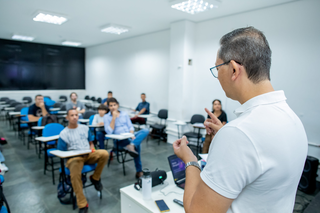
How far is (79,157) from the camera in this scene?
2803 mm

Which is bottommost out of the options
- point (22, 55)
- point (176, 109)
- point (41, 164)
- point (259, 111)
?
point (41, 164)

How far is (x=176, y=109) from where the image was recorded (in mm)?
5664

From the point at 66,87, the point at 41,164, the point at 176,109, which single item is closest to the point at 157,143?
the point at 176,109

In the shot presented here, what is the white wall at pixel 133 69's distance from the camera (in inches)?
263

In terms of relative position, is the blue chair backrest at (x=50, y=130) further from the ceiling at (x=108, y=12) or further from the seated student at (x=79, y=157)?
the ceiling at (x=108, y=12)

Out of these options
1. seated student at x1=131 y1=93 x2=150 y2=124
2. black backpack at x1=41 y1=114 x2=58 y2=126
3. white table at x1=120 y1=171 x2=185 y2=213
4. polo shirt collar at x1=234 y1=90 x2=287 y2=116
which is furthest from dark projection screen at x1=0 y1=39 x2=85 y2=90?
polo shirt collar at x1=234 y1=90 x2=287 y2=116

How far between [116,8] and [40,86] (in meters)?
7.68

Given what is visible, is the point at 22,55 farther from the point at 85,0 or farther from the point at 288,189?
the point at 288,189

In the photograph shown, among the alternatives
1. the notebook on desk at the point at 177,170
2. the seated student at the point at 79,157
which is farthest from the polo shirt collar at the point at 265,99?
the seated student at the point at 79,157

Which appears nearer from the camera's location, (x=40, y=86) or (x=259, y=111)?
(x=259, y=111)

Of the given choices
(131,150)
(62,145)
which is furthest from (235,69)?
(131,150)

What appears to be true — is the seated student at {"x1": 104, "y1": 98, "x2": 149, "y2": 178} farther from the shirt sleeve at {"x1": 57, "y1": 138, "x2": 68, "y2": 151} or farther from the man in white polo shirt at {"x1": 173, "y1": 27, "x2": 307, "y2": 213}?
the man in white polo shirt at {"x1": 173, "y1": 27, "x2": 307, "y2": 213}

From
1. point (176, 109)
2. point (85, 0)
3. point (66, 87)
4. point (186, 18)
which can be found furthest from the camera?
point (66, 87)

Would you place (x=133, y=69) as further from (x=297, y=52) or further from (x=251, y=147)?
(x=251, y=147)
